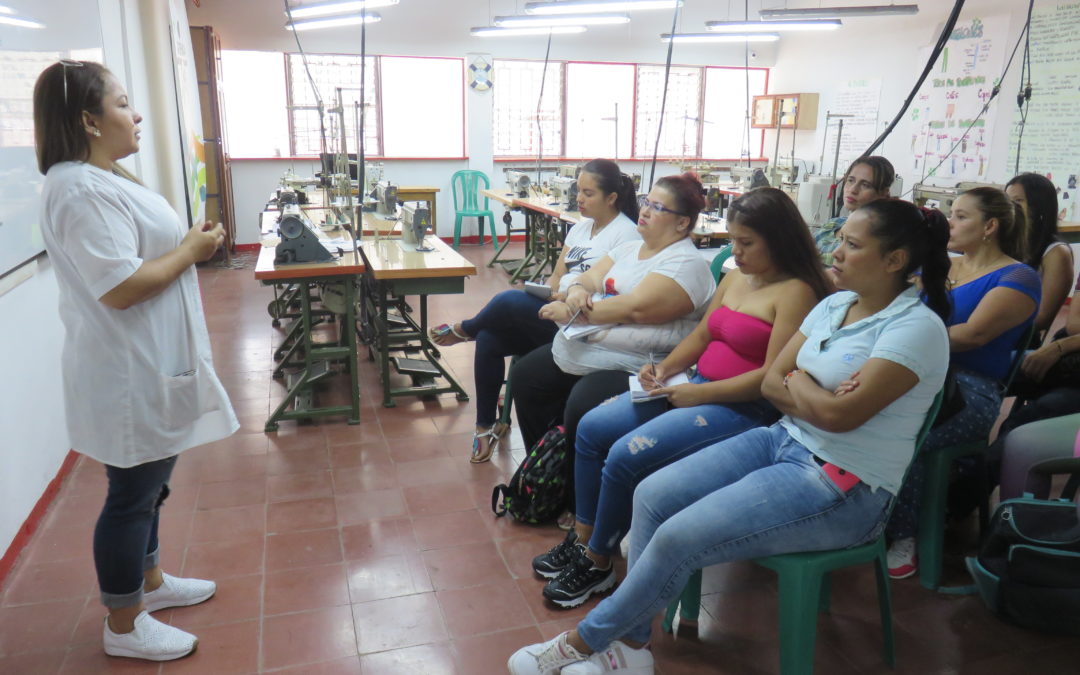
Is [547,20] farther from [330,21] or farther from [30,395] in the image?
[30,395]

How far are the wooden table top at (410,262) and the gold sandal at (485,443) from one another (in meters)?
0.69

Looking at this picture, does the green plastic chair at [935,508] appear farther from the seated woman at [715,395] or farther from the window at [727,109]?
the window at [727,109]

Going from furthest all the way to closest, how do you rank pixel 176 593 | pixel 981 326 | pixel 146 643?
1. pixel 981 326
2. pixel 176 593
3. pixel 146 643

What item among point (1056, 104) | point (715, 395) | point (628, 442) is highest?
point (1056, 104)

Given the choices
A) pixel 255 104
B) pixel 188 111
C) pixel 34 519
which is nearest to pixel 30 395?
pixel 34 519

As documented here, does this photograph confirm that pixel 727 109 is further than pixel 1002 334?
Yes

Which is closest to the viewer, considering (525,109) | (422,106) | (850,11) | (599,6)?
(599,6)

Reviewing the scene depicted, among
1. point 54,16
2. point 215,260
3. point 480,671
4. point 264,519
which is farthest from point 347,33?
point 480,671

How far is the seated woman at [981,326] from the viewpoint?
217 centimetres

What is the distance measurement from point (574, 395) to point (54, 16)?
2.52m

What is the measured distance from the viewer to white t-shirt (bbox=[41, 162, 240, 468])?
1532 mm

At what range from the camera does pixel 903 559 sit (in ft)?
7.36

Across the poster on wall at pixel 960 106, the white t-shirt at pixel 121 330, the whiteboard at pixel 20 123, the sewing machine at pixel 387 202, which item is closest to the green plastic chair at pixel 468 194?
the sewing machine at pixel 387 202

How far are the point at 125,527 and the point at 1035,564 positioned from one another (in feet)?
7.12
